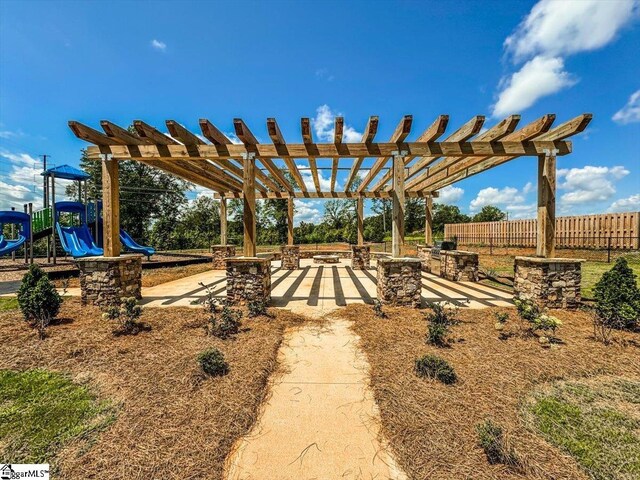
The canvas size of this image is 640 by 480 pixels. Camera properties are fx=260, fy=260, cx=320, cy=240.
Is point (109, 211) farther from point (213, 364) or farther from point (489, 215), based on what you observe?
point (489, 215)

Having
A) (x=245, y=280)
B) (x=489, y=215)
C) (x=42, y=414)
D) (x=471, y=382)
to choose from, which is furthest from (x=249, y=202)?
(x=489, y=215)

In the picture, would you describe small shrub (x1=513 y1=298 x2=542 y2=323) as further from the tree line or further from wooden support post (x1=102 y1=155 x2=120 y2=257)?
the tree line

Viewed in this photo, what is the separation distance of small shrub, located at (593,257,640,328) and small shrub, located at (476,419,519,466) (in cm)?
404

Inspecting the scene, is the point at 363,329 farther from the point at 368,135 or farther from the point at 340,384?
the point at 368,135

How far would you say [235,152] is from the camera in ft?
19.5

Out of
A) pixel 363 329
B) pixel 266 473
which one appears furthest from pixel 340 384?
pixel 363 329

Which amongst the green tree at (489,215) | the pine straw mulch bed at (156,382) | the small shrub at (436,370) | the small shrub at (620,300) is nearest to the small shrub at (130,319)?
the pine straw mulch bed at (156,382)

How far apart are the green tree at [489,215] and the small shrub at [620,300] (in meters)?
39.7

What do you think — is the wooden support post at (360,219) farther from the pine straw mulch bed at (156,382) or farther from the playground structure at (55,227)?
the playground structure at (55,227)

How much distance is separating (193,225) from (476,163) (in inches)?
1111

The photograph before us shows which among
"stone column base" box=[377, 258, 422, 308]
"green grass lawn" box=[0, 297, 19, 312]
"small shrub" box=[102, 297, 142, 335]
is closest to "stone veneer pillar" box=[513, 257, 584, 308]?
"stone column base" box=[377, 258, 422, 308]

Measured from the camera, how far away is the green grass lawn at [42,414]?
1962mm

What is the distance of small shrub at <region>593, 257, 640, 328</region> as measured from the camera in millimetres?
4238

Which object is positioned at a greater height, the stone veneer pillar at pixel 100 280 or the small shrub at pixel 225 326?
the stone veneer pillar at pixel 100 280
